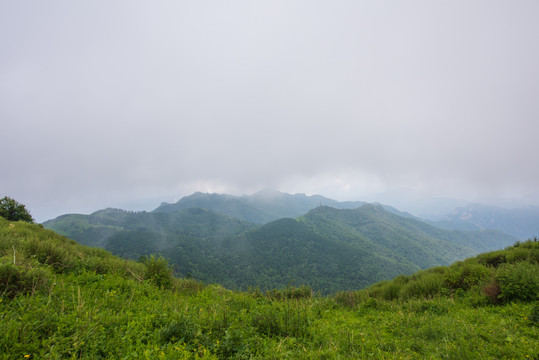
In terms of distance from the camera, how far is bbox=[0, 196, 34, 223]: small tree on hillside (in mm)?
22769

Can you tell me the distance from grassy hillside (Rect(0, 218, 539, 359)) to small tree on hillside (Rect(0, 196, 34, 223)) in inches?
921

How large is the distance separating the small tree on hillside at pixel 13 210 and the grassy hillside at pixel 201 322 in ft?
76.8

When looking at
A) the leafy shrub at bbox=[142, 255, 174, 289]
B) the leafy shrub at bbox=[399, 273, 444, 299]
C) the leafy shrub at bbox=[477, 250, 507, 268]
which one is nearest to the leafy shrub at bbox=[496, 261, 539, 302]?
the leafy shrub at bbox=[399, 273, 444, 299]

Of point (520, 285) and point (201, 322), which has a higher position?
point (201, 322)

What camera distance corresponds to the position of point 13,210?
23750 mm

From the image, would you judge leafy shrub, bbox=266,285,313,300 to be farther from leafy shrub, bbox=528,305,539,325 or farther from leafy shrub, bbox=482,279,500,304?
leafy shrub, bbox=528,305,539,325

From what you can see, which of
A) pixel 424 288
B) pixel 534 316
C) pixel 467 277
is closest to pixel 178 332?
pixel 534 316

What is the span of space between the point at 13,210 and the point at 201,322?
34736 millimetres

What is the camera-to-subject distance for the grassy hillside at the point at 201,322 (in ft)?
10.2

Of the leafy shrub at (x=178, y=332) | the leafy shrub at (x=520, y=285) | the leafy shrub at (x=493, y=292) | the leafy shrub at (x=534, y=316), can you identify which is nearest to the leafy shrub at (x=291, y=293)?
the leafy shrub at (x=178, y=332)

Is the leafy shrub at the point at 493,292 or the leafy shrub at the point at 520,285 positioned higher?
the leafy shrub at the point at 520,285

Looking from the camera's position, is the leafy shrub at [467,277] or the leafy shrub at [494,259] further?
the leafy shrub at [494,259]

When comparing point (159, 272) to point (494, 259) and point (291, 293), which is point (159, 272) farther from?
point (494, 259)

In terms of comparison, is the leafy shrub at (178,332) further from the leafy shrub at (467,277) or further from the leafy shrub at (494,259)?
the leafy shrub at (494,259)
